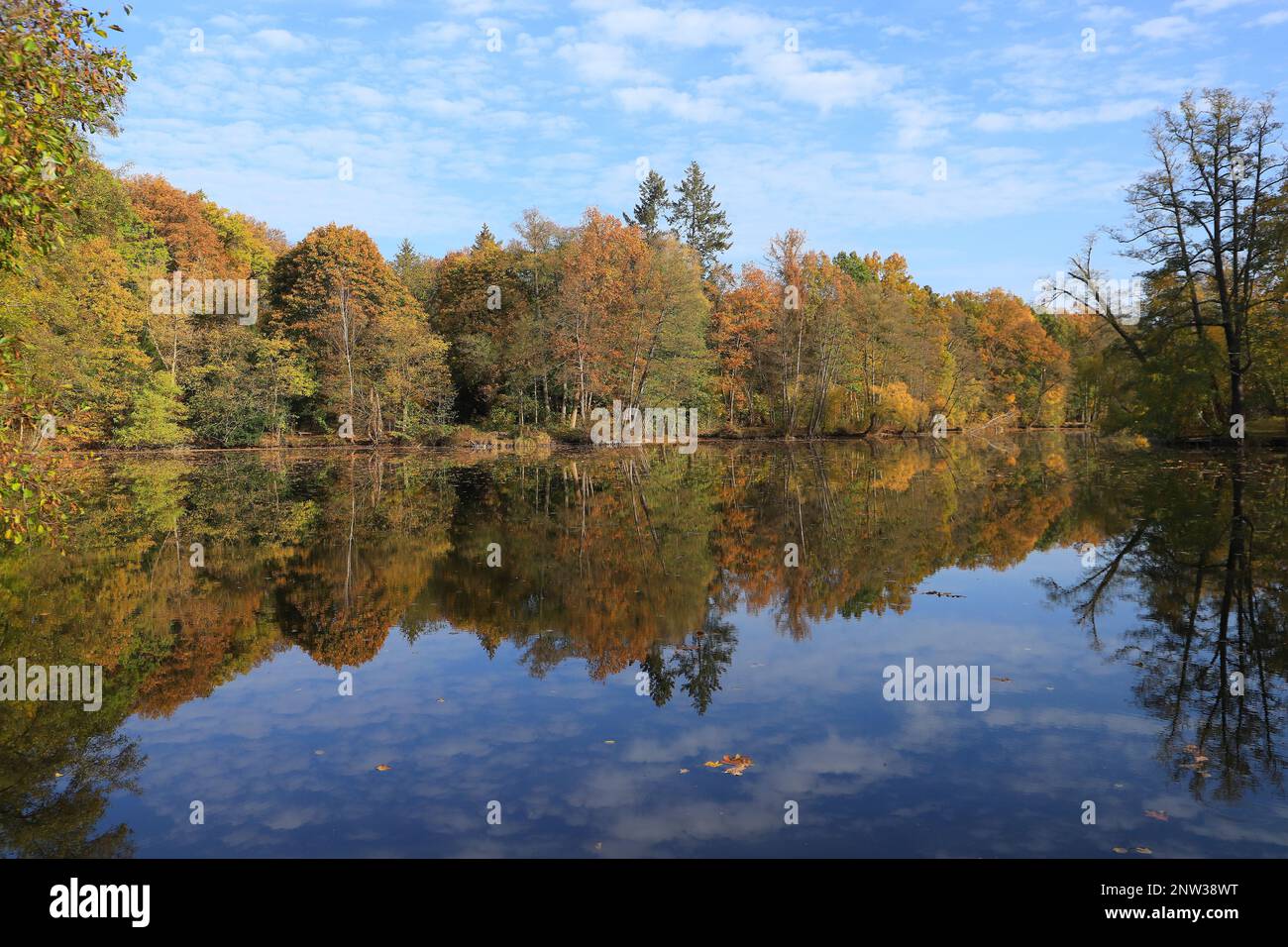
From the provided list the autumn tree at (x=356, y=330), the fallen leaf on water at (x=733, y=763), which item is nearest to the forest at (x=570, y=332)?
the autumn tree at (x=356, y=330)

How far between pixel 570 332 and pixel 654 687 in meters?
44.8

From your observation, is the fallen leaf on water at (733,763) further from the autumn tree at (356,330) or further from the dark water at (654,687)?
the autumn tree at (356,330)

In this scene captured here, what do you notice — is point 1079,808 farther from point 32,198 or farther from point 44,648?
point 44,648

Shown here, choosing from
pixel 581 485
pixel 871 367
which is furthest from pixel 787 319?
pixel 581 485

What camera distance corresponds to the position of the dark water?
534 centimetres

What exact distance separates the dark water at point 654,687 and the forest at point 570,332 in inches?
825

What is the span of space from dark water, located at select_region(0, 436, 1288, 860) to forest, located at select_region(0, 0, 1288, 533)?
20955 mm

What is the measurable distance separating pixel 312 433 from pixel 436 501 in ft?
125

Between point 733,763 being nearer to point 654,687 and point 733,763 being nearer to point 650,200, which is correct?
point 654,687

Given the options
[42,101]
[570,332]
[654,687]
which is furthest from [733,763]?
[570,332]

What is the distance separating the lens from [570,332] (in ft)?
168

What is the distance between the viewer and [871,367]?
64000 mm

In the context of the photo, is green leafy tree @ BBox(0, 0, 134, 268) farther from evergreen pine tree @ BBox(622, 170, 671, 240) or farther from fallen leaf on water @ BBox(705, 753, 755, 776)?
evergreen pine tree @ BBox(622, 170, 671, 240)

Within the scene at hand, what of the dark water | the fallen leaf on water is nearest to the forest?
the dark water
